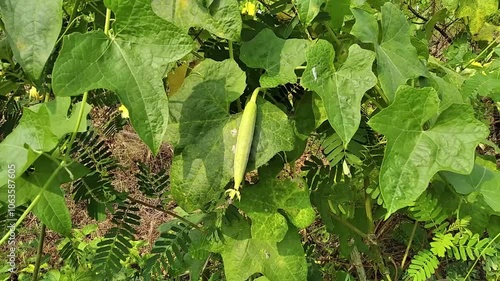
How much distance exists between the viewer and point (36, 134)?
69 centimetres

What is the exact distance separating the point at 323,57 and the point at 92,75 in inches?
11.1

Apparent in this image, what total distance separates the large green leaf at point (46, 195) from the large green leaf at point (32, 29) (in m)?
0.16

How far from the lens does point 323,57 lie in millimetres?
715

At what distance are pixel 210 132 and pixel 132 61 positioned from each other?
0.47ft

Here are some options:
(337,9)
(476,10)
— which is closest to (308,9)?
(337,9)

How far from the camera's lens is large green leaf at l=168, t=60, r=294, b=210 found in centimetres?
71

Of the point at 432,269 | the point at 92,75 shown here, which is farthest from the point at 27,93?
the point at 432,269

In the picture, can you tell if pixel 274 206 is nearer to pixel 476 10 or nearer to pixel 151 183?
pixel 151 183

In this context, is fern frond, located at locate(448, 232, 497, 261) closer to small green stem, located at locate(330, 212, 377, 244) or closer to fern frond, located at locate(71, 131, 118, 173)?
small green stem, located at locate(330, 212, 377, 244)

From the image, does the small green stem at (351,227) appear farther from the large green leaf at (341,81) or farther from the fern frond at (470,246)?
the large green leaf at (341,81)

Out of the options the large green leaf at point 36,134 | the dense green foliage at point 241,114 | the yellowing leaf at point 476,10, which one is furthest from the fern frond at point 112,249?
the yellowing leaf at point 476,10

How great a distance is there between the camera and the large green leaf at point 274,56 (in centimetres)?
74

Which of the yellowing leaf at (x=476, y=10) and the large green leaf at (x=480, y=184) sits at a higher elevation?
the yellowing leaf at (x=476, y=10)

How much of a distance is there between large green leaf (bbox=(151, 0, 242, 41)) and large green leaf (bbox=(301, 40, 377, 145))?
99mm
